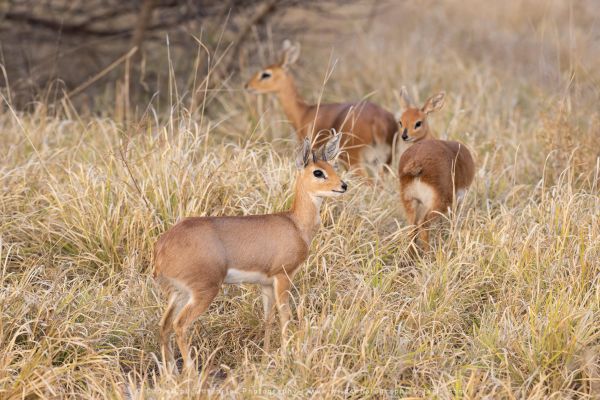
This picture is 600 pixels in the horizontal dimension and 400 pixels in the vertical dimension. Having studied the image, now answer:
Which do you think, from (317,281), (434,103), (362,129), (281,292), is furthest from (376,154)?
(281,292)

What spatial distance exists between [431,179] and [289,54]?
2.57 meters

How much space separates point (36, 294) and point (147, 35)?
213 inches

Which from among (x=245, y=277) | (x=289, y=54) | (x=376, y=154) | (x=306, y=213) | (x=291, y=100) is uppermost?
(x=306, y=213)

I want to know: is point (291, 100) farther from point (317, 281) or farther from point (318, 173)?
point (318, 173)

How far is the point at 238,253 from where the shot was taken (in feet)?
14.5

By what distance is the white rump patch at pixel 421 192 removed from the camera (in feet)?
18.9

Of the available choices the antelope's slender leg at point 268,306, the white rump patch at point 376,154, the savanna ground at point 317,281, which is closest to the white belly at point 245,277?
the antelope's slender leg at point 268,306

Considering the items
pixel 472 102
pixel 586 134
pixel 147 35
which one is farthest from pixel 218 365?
pixel 147 35

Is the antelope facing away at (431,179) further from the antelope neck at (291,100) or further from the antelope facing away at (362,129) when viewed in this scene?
the antelope neck at (291,100)

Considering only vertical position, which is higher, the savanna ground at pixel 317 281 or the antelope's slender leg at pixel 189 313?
the antelope's slender leg at pixel 189 313

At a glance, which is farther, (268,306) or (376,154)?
(376,154)

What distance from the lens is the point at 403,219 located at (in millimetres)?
6121

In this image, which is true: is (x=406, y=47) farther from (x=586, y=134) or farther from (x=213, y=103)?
(x=586, y=134)

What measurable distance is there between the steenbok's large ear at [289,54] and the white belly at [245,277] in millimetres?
3580
